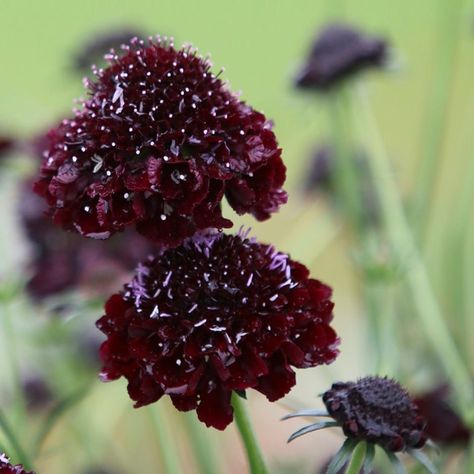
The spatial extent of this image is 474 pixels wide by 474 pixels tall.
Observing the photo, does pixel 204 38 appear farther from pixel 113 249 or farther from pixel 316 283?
pixel 316 283

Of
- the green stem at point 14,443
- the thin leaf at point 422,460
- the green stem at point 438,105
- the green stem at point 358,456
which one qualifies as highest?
the green stem at point 438,105

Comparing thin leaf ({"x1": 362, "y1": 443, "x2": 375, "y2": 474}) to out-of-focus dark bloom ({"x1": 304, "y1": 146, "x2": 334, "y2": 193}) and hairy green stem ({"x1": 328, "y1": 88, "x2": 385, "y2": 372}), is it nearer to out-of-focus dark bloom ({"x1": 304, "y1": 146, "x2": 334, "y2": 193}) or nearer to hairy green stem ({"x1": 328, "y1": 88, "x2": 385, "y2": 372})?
hairy green stem ({"x1": 328, "y1": 88, "x2": 385, "y2": 372})

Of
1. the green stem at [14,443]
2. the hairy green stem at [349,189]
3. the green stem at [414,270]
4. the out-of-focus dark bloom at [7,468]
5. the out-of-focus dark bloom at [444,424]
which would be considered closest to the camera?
the out-of-focus dark bloom at [7,468]

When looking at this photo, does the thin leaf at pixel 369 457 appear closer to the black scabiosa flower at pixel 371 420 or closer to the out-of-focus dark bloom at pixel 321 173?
the black scabiosa flower at pixel 371 420

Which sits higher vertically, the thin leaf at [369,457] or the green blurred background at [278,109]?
the green blurred background at [278,109]

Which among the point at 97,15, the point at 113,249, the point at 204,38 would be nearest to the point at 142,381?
Result: the point at 113,249

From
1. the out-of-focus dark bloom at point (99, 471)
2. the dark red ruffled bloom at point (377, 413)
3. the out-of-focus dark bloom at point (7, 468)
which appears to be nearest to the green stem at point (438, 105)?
the out-of-focus dark bloom at point (99, 471)

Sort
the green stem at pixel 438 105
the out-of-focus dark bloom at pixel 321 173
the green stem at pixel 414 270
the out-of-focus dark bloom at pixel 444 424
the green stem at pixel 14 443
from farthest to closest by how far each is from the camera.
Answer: the out-of-focus dark bloom at pixel 321 173 < the green stem at pixel 438 105 < the green stem at pixel 414 270 < the out-of-focus dark bloom at pixel 444 424 < the green stem at pixel 14 443
